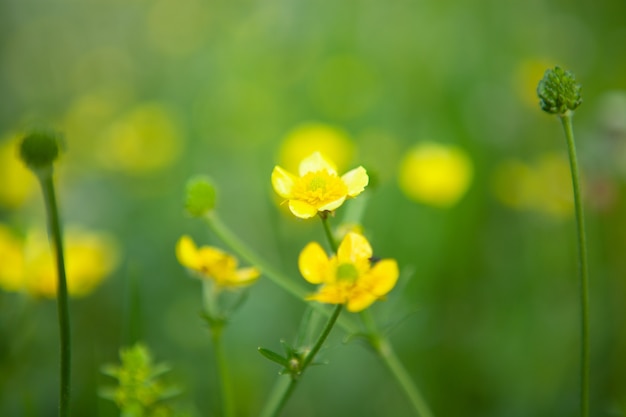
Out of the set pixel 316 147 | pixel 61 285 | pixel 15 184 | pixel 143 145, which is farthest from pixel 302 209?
pixel 143 145

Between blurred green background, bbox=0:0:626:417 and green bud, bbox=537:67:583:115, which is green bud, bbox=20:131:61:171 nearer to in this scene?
blurred green background, bbox=0:0:626:417

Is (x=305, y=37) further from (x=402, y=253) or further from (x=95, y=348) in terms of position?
(x=95, y=348)

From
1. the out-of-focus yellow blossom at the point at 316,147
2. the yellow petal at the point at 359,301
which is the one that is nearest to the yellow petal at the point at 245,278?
the yellow petal at the point at 359,301

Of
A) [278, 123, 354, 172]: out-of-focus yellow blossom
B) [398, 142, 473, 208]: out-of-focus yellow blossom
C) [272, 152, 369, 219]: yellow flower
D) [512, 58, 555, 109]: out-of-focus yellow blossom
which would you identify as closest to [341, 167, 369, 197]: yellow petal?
[272, 152, 369, 219]: yellow flower

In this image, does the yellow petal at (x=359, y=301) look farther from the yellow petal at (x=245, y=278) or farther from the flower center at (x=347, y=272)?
the yellow petal at (x=245, y=278)

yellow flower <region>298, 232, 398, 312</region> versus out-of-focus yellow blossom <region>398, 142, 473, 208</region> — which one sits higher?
out-of-focus yellow blossom <region>398, 142, 473, 208</region>

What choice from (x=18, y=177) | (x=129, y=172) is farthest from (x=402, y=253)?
(x=18, y=177)
